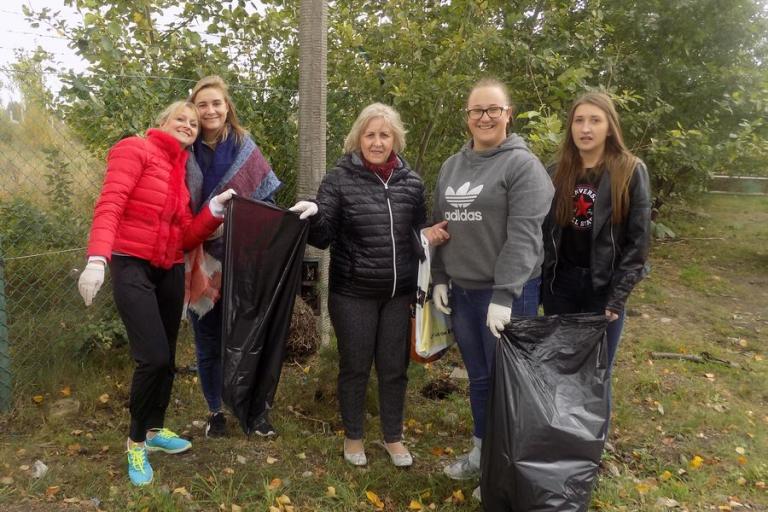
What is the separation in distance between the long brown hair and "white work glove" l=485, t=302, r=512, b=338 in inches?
22.2

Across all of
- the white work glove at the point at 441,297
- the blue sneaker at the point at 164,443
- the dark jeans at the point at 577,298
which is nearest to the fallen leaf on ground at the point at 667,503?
the dark jeans at the point at 577,298

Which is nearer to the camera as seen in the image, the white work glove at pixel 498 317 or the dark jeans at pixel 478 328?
the white work glove at pixel 498 317

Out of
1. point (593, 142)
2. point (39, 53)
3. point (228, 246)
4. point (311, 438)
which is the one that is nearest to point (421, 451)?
point (311, 438)

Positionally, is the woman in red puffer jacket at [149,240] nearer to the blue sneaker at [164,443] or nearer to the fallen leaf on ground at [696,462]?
the blue sneaker at [164,443]

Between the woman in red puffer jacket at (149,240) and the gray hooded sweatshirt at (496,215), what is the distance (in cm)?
104

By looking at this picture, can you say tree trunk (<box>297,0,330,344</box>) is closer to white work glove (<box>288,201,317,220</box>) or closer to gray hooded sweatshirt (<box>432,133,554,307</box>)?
white work glove (<box>288,201,317,220</box>)

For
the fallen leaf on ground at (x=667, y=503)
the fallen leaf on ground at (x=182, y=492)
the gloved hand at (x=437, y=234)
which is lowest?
the fallen leaf on ground at (x=667, y=503)

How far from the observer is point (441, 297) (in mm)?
2895

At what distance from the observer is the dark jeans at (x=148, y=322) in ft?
8.71

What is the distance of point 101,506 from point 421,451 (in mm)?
1622

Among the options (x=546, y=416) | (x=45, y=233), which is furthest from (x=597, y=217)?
(x=45, y=233)

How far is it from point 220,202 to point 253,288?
0.43m

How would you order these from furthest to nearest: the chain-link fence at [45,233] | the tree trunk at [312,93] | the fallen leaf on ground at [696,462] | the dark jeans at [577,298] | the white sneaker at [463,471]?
the tree trunk at [312,93] < the chain-link fence at [45,233] < the fallen leaf on ground at [696,462] < the white sneaker at [463,471] < the dark jeans at [577,298]

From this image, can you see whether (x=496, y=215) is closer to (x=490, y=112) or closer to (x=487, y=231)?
(x=487, y=231)
